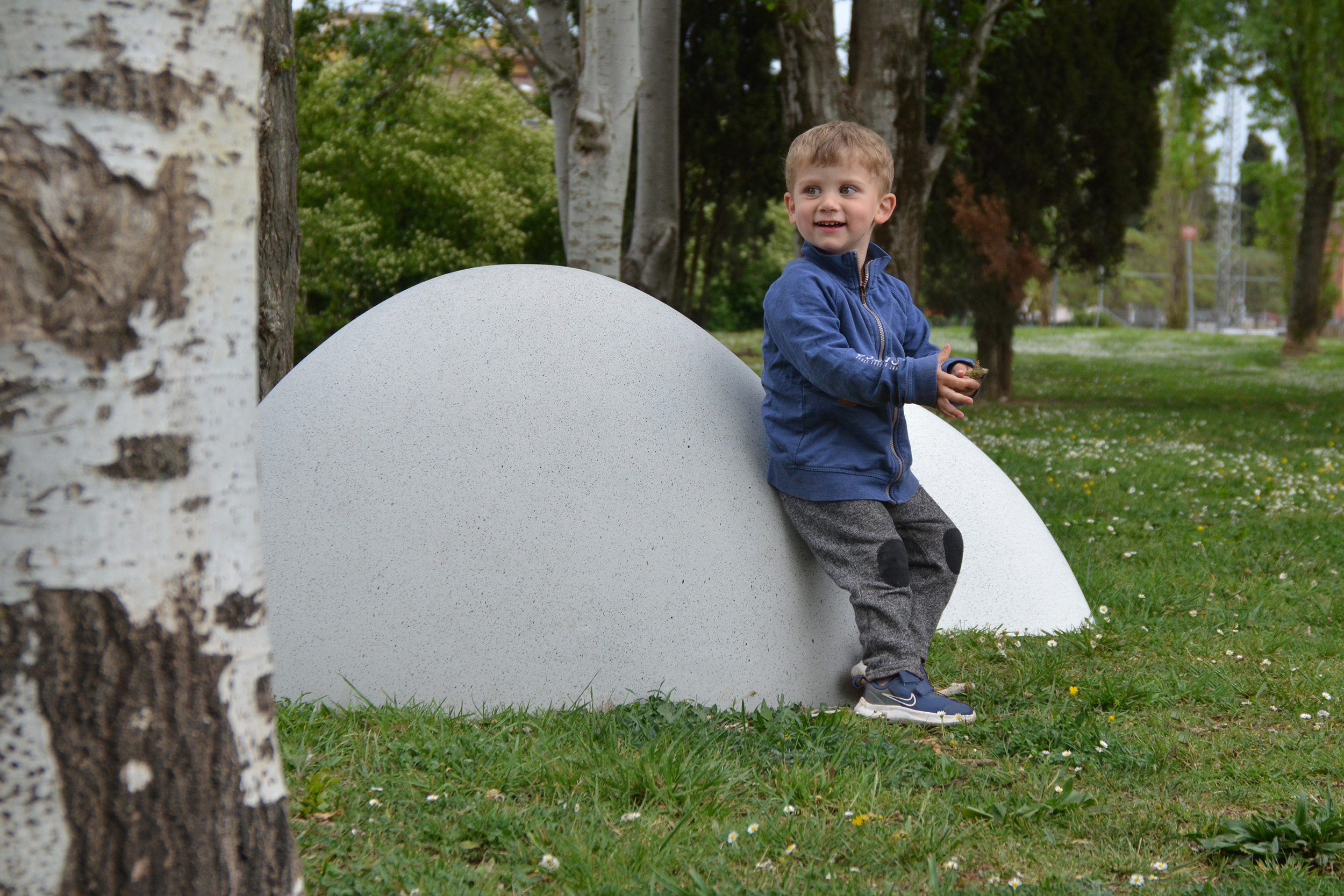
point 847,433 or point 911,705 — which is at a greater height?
point 847,433

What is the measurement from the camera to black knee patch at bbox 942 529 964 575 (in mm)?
3514

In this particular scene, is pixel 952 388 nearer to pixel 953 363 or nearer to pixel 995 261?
pixel 953 363

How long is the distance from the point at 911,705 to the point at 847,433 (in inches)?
31.8

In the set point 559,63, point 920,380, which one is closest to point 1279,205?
point 559,63

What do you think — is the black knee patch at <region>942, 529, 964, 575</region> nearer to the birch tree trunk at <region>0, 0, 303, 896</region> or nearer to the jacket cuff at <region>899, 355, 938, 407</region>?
the jacket cuff at <region>899, 355, 938, 407</region>

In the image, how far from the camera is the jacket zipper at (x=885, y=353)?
338 centimetres

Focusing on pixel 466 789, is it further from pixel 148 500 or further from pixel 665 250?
pixel 665 250

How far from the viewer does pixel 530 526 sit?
3.15m

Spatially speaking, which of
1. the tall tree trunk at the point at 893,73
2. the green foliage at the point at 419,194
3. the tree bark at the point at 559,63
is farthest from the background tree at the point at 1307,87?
the green foliage at the point at 419,194

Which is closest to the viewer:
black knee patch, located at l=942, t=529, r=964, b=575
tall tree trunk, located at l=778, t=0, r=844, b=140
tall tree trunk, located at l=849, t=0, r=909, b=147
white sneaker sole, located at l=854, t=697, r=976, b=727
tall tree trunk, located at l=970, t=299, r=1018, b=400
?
white sneaker sole, located at l=854, t=697, r=976, b=727

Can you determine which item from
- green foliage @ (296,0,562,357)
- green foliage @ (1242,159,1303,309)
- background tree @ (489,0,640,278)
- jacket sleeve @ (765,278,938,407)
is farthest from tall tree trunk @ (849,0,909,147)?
green foliage @ (1242,159,1303,309)

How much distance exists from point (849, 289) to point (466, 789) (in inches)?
70.4

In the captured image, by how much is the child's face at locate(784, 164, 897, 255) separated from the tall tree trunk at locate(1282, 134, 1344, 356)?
1819 cm

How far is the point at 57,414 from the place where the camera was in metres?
1.52
